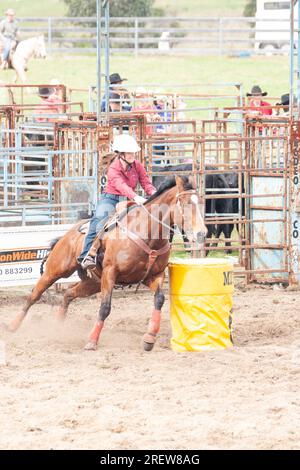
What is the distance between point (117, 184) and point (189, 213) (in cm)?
90

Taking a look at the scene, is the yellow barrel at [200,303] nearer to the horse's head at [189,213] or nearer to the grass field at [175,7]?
the horse's head at [189,213]

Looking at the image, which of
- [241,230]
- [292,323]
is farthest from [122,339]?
[241,230]

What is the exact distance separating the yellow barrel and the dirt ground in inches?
6.5

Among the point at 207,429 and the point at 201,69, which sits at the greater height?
the point at 201,69

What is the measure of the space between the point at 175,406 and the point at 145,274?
7.10ft

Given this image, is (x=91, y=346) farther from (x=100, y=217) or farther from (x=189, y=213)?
(x=189, y=213)

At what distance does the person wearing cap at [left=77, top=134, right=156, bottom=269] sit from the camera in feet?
30.6

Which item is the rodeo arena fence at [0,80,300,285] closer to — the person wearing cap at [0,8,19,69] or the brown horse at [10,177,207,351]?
the brown horse at [10,177,207,351]

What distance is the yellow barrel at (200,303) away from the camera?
8906 millimetres

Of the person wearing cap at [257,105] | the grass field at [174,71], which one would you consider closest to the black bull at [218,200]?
the person wearing cap at [257,105]

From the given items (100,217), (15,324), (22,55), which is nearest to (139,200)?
(100,217)

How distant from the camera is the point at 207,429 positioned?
6520 millimetres
